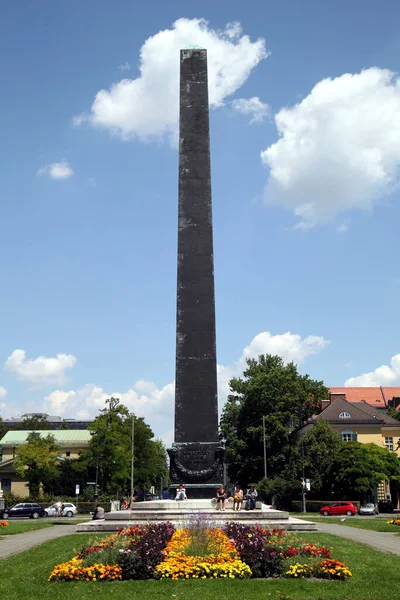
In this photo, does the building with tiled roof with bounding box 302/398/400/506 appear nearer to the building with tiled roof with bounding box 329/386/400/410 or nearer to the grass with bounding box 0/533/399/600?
the building with tiled roof with bounding box 329/386/400/410

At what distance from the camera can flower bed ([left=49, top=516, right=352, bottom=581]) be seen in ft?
41.1

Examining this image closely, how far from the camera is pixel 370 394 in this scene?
3585 inches

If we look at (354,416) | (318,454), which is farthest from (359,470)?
(354,416)

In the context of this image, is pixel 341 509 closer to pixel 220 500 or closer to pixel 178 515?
pixel 220 500

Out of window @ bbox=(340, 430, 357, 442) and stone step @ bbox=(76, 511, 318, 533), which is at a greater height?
window @ bbox=(340, 430, 357, 442)

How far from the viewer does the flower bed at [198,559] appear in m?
12.5

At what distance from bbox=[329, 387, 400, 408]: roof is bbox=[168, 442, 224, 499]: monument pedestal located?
67.8 metres

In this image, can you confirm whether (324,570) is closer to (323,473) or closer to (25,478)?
(323,473)

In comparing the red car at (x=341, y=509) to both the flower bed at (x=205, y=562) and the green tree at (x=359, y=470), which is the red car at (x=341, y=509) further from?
the flower bed at (x=205, y=562)

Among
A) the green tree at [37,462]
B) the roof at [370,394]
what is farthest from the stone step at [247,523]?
the roof at [370,394]

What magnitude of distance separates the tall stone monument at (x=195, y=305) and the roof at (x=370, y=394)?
67471mm

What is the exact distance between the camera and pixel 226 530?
15.6 m

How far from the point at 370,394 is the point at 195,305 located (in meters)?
71.3


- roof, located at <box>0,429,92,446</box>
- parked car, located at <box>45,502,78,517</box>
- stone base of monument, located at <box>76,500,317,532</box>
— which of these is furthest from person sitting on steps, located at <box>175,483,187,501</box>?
roof, located at <box>0,429,92,446</box>
